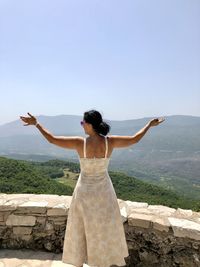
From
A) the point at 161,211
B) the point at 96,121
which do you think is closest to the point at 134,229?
the point at 161,211

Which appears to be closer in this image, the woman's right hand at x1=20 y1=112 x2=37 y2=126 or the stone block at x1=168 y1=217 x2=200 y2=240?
the woman's right hand at x1=20 y1=112 x2=37 y2=126

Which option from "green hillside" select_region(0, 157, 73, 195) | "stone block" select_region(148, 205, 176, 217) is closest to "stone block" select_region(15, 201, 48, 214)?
"stone block" select_region(148, 205, 176, 217)

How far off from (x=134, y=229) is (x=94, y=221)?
1291 mm

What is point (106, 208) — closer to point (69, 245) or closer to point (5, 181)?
point (69, 245)

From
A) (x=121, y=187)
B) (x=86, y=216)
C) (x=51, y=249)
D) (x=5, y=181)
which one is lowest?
(x=121, y=187)

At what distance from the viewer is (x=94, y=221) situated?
3.66 m

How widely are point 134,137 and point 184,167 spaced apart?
198 meters

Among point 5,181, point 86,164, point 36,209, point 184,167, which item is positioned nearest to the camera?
point 86,164

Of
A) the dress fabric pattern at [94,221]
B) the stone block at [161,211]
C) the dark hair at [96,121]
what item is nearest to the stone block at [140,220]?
the stone block at [161,211]

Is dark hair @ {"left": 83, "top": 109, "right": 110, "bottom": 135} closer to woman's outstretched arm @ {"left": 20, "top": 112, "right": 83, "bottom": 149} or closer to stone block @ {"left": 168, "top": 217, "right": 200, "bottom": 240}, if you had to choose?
woman's outstretched arm @ {"left": 20, "top": 112, "right": 83, "bottom": 149}

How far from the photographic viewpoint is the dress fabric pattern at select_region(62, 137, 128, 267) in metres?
3.62

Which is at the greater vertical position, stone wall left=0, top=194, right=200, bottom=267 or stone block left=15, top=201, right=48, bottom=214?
stone block left=15, top=201, right=48, bottom=214

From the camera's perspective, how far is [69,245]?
12.4 feet

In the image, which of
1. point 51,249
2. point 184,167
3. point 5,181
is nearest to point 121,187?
point 5,181
